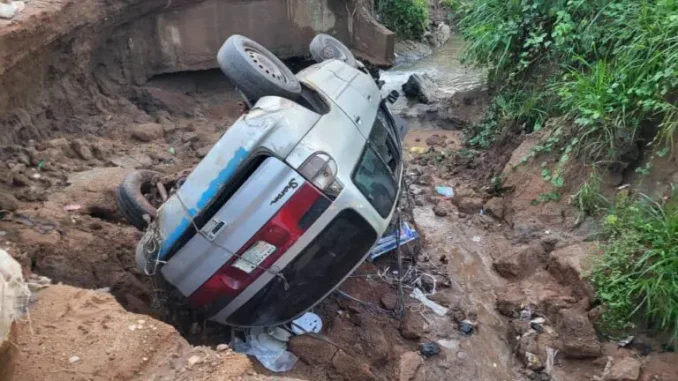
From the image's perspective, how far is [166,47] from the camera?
299 inches

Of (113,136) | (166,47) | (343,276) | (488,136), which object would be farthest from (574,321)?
(166,47)

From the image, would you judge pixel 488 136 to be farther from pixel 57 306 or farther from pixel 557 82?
pixel 57 306

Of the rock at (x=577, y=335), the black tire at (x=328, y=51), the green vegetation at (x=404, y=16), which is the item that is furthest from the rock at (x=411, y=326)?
the green vegetation at (x=404, y=16)

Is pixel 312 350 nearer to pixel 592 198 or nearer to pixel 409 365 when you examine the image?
pixel 409 365

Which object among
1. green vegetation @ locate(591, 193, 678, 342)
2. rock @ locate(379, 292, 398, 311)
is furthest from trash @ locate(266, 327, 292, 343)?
green vegetation @ locate(591, 193, 678, 342)

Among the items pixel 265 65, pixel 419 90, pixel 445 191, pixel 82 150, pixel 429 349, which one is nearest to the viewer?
pixel 265 65

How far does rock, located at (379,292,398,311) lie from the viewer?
4.92 m

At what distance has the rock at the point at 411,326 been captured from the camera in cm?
476

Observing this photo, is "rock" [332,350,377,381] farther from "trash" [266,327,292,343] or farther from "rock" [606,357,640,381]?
"rock" [606,357,640,381]

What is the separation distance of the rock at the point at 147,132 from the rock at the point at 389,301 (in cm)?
335

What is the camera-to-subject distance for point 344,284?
4.95 m

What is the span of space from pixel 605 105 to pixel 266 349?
12.1 ft

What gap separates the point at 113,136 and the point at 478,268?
4024mm

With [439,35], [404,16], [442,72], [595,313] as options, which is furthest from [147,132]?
[439,35]
